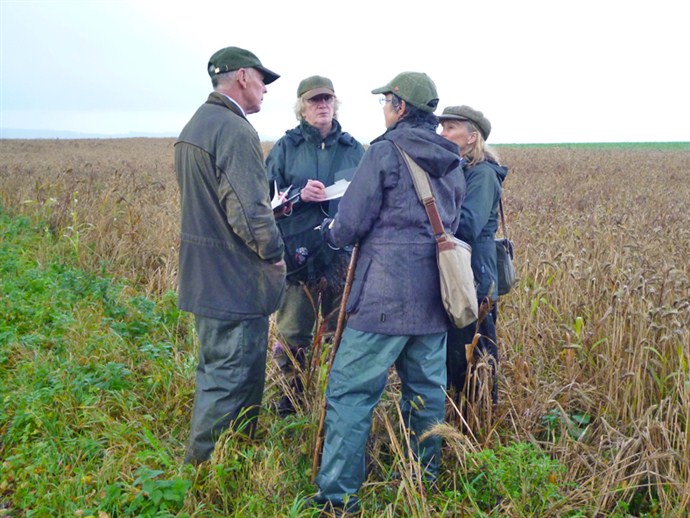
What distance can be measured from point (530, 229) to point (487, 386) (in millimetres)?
4048

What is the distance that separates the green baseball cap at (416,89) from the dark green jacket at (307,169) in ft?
3.86

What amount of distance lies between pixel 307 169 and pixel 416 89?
1.34m

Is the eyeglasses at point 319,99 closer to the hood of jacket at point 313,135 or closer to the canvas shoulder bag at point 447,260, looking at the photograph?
the hood of jacket at point 313,135

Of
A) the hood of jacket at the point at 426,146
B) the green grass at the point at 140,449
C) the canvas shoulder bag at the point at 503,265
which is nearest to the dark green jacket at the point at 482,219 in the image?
the canvas shoulder bag at the point at 503,265

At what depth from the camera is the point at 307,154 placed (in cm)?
386

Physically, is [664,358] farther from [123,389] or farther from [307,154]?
[123,389]

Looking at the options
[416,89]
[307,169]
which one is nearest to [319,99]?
[307,169]

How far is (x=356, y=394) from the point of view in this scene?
2688mm

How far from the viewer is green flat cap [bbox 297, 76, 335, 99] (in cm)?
370

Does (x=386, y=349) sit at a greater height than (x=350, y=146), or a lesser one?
lesser

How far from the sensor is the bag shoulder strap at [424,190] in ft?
8.55

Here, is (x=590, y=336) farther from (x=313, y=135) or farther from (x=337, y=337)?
(x=313, y=135)

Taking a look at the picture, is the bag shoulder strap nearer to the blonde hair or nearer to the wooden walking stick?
the wooden walking stick

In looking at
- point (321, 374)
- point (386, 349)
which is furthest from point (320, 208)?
point (386, 349)
